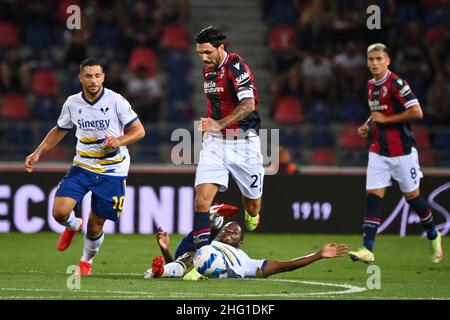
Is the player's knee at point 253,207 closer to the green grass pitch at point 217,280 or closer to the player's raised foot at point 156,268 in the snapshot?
the green grass pitch at point 217,280

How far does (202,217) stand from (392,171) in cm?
309

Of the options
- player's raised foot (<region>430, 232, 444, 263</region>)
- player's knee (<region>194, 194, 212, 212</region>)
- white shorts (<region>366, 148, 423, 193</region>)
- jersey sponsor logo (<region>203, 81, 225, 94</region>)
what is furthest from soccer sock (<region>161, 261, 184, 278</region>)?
player's raised foot (<region>430, 232, 444, 263</region>)

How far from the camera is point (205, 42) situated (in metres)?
10.7

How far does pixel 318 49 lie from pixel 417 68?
1.89m

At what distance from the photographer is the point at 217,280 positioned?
33.9 ft

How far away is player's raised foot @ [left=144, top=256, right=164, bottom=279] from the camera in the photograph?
33.5ft

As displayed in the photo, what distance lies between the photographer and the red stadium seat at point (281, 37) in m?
21.7

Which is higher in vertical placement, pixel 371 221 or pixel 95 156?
pixel 95 156

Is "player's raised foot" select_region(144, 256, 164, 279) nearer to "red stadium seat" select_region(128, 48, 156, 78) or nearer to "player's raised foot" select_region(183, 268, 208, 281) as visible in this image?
"player's raised foot" select_region(183, 268, 208, 281)

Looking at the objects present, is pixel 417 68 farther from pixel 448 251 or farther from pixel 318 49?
pixel 448 251

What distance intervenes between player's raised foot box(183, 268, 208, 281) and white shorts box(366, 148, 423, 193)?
3008 mm

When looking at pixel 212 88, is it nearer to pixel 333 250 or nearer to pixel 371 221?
pixel 333 250

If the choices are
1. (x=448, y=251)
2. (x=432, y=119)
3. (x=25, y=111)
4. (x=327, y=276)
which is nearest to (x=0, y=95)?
(x=25, y=111)

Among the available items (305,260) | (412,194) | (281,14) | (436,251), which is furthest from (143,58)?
(305,260)
